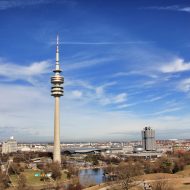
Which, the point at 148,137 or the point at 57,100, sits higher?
the point at 57,100

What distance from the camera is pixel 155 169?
5484cm

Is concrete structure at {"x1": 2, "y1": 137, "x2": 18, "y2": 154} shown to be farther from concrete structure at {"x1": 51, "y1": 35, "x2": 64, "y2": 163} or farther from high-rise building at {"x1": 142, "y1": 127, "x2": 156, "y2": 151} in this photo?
concrete structure at {"x1": 51, "y1": 35, "x2": 64, "y2": 163}

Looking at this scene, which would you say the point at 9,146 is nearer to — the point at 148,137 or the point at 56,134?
the point at 148,137

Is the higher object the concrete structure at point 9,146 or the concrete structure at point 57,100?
the concrete structure at point 57,100

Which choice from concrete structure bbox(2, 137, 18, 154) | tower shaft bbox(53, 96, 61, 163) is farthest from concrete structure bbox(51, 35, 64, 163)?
concrete structure bbox(2, 137, 18, 154)

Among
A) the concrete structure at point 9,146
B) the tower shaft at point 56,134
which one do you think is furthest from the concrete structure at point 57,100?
the concrete structure at point 9,146

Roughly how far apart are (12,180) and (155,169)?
2139 centimetres

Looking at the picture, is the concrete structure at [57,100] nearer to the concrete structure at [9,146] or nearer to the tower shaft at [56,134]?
the tower shaft at [56,134]

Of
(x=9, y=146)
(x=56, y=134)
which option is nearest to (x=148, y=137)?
(x=9, y=146)

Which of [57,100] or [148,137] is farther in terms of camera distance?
[148,137]

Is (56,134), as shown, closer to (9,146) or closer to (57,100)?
(57,100)

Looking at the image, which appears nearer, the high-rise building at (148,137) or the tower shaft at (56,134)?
the tower shaft at (56,134)

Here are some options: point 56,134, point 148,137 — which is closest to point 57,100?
point 56,134

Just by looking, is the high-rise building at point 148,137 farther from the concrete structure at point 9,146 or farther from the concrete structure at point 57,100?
the concrete structure at point 57,100
